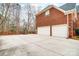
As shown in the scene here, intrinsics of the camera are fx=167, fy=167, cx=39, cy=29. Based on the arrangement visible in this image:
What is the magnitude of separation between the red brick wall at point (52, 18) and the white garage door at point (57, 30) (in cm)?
9

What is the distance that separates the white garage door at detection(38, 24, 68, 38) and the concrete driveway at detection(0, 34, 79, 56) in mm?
117

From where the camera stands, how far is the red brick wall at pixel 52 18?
134 inches

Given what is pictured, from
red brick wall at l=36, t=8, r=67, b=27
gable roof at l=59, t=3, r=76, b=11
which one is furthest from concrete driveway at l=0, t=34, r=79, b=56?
gable roof at l=59, t=3, r=76, b=11

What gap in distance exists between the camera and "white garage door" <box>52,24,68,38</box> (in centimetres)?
339

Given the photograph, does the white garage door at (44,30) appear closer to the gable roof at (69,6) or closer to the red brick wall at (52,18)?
the red brick wall at (52,18)

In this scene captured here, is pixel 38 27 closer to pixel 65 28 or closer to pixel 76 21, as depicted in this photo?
pixel 65 28

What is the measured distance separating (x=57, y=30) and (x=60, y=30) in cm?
8

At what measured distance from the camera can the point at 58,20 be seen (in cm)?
346

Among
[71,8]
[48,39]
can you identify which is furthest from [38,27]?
[71,8]

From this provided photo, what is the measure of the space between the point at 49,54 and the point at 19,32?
774 mm

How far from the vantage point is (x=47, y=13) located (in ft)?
11.7

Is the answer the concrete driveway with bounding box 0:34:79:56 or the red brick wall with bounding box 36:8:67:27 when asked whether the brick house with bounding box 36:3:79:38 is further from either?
the concrete driveway with bounding box 0:34:79:56

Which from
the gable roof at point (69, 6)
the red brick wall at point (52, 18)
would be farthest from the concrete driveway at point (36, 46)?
the gable roof at point (69, 6)

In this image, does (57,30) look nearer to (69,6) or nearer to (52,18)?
(52,18)
